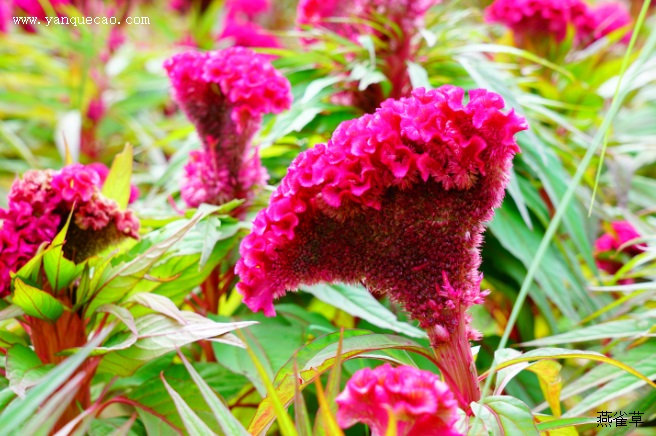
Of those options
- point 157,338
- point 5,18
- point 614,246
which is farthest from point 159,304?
point 5,18

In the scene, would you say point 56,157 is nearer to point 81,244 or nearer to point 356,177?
point 81,244

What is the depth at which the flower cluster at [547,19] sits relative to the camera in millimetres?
1570

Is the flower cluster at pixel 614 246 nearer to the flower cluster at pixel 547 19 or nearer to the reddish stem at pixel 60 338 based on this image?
the flower cluster at pixel 547 19

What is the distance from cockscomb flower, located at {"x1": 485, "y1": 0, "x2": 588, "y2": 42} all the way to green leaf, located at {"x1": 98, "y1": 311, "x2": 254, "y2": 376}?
112cm

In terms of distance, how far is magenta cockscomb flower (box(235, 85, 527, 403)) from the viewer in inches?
27.5

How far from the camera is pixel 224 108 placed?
1054 millimetres

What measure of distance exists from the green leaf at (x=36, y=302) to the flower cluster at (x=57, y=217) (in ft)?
0.15


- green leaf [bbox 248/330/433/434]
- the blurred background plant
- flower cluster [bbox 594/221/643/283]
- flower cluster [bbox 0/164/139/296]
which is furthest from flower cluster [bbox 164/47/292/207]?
flower cluster [bbox 594/221/643/283]

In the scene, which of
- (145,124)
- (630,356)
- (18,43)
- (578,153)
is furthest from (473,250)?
(18,43)

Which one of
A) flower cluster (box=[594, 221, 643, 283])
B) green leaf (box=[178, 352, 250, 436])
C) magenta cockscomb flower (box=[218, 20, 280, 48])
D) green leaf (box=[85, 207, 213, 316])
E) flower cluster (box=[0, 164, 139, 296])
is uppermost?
magenta cockscomb flower (box=[218, 20, 280, 48])

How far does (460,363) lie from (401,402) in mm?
213

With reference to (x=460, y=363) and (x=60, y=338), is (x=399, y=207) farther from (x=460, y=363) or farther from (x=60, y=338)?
(x=60, y=338)

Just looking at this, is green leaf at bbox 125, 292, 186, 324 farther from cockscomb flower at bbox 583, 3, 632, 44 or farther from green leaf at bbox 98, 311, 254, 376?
cockscomb flower at bbox 583, 3, 632, 44

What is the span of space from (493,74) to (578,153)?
1.38ft
